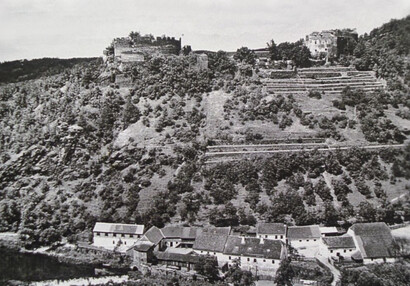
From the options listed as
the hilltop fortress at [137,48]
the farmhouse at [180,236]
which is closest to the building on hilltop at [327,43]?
the hilltop fortress at [137,48]

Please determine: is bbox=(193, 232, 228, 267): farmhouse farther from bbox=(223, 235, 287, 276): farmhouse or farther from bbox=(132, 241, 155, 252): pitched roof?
bbox=(132, 241, 155, 252): pitched roof

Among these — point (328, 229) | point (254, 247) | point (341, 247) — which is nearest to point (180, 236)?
point (254, 247)

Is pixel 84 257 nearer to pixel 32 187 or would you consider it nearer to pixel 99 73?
pixel 32 187

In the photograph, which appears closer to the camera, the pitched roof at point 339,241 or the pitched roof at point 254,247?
the pitched roof at point 254,247

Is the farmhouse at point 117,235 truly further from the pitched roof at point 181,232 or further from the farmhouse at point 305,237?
the farmhouse at point 305,237

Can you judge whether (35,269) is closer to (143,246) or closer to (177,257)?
(143,246)
